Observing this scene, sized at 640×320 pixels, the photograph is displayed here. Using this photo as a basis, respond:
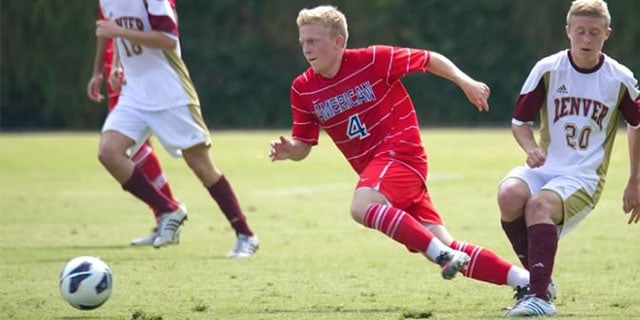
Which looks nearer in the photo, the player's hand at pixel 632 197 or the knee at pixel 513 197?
the knee at pixel 513 197

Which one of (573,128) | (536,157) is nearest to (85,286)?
(536,157)

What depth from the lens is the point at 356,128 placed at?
748 centimetres

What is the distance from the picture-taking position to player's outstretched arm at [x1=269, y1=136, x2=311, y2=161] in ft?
24.5

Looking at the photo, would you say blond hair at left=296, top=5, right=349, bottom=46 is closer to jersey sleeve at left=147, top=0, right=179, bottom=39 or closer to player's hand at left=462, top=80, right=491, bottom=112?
player's hand at left=462, top=80, right=491, bottom=112

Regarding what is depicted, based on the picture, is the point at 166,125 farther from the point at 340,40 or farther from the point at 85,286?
the point at 85,286

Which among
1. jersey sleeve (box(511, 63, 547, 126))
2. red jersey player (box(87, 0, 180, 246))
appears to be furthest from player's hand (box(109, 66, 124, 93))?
jersey sleeve (box(511, 63, 547, 126))

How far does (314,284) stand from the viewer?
823 centimetres

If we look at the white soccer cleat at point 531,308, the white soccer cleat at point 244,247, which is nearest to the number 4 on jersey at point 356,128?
the white soccer cleat at point 531,308

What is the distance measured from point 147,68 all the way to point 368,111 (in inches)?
124

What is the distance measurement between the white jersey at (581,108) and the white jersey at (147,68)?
3.67 meters

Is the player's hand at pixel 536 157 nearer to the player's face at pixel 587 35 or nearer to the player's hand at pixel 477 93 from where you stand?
the player's hand at pixel 477 93

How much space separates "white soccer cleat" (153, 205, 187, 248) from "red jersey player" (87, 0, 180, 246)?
8 cm

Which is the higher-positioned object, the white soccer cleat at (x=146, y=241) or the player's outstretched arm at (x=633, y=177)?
the player's outstretched arm at (x=633, y=177)

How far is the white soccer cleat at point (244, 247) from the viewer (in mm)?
9789
